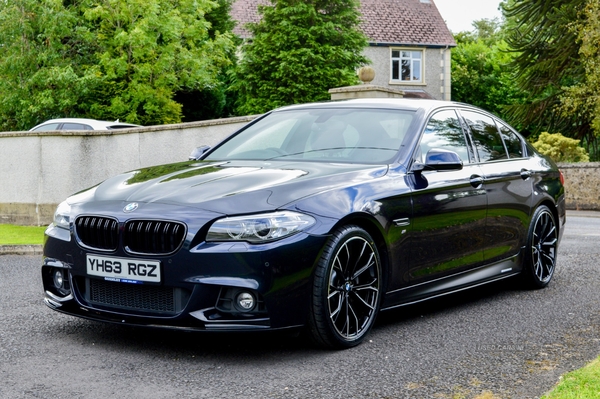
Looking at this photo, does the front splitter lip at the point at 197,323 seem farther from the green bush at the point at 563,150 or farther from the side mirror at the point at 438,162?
the green bush at the point at 563,150

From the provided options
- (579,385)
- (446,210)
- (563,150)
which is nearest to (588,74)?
(563,150)

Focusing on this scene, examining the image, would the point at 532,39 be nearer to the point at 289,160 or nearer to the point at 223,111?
the point at 223,111

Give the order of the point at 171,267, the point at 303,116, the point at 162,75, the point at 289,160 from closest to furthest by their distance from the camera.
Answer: the point at 171,267 → the point at 289,160 → the point at 303,116 → the point at 162,75

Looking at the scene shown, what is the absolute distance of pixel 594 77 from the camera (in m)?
28.2

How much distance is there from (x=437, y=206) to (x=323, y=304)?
4.89ft

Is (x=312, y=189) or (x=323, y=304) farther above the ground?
(x=312, y=189)

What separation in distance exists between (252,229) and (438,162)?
5.76 ft

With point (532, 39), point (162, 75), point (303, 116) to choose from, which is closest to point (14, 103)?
point (162, 75)

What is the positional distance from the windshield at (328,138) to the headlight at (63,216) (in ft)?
4.68

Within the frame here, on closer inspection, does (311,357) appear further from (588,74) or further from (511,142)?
(588,74)

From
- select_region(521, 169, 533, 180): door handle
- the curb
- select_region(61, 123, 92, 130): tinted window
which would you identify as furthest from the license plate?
select_region(61, 123, 92, 130): tinted window

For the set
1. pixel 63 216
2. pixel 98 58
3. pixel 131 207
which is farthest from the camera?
pixel 98 58

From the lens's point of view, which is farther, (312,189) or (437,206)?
(437,206)

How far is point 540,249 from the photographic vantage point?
27.1 feet
